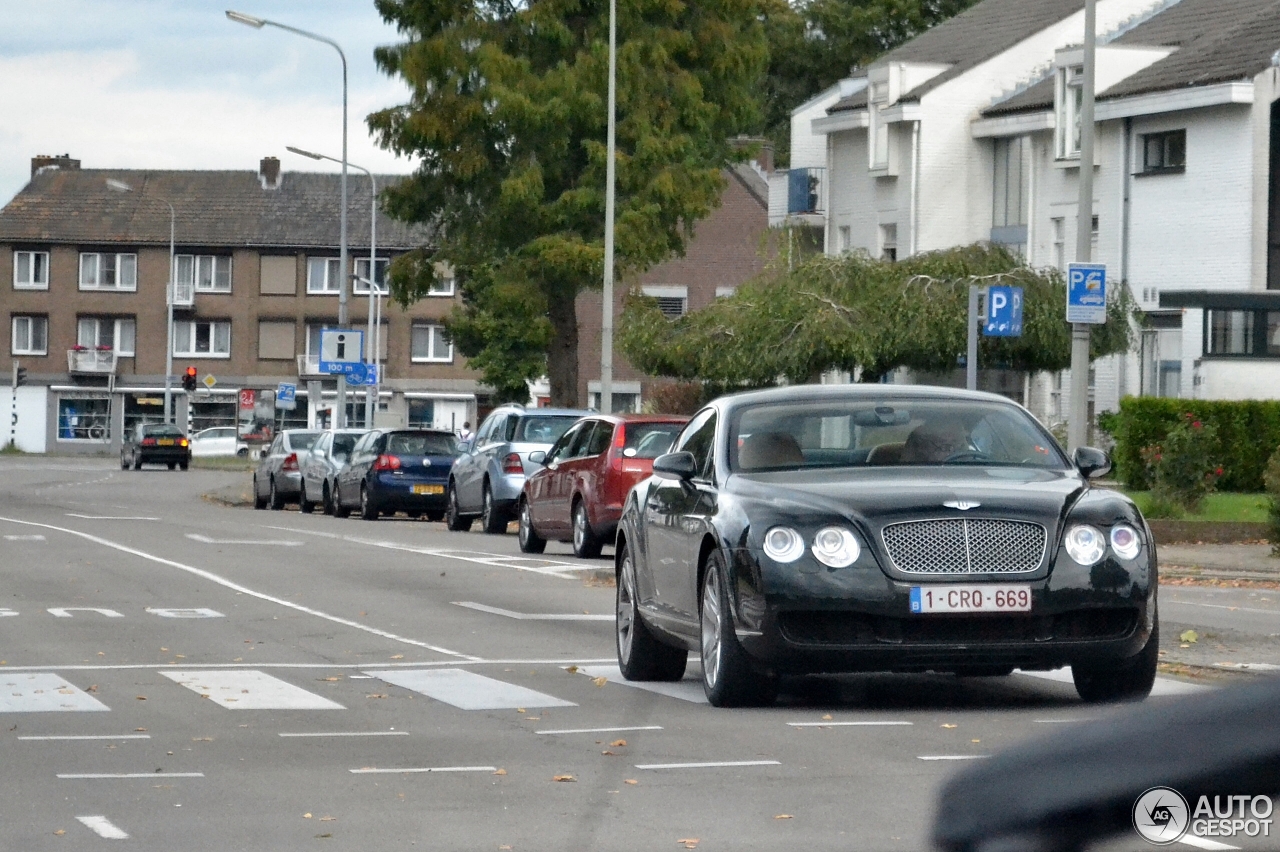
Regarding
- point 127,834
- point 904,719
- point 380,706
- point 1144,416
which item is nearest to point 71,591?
point 380,706

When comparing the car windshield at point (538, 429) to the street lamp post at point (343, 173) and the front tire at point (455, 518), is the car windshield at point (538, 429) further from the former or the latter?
the street lamp post at point (343, 173)

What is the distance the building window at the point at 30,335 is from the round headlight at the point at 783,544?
Result: 9823cm

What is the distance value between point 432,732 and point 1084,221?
774 inches

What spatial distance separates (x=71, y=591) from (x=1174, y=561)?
11.5 m

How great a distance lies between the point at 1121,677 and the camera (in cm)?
1040

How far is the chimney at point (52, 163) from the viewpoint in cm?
10797

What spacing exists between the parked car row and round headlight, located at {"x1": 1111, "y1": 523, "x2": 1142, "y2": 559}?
45.4 feet

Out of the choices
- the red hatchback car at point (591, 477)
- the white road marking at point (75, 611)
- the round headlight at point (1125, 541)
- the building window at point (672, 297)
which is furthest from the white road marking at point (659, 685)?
the building window at point (672, 297)

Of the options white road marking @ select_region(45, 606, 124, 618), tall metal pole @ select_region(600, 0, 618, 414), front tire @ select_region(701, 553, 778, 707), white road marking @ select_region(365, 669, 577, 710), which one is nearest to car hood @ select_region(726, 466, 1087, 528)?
front tire @ select_region(701, 553, 778, 707)

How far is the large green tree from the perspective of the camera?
142 feet

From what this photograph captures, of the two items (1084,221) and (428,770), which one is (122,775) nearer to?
(428,770)

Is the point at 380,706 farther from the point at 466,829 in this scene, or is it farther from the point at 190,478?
the point at 190,478

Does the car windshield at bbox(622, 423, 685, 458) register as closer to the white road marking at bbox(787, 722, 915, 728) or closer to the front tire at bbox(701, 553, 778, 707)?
the front tire at bbox(701, 553, 778, 707)

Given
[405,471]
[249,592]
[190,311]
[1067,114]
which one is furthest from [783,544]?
[190,311]
